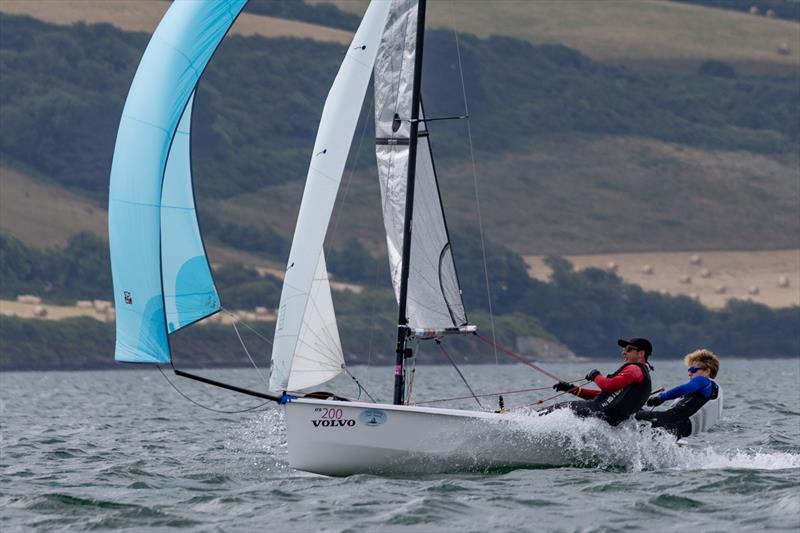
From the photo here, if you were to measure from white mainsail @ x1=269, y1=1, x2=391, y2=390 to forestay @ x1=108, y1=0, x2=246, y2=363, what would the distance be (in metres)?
1.26

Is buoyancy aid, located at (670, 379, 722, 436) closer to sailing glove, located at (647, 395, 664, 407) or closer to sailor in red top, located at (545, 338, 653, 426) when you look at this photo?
sailing glove, located at (647, 395, 664, 407)

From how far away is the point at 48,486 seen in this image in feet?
64.6

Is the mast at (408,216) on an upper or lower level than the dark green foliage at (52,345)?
upper

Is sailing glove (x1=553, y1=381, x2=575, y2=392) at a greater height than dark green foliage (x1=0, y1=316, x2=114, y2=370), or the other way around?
sailing glove (x1=553, y1=381, x2=575, y2=392)

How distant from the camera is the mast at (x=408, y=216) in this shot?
20469mm

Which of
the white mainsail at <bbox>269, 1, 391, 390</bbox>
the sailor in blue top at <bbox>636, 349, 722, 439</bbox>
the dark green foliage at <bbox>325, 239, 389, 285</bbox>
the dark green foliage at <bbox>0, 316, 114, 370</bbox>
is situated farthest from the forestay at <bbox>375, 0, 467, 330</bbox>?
the dark green foliage at <bbox>325, 239, 389, 285</bbox>

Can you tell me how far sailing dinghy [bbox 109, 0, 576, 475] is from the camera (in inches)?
770

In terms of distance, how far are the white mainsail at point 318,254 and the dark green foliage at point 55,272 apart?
405 ft

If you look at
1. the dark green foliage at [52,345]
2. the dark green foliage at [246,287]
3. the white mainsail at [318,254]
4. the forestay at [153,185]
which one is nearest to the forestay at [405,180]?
the white mainsail at [318,254]

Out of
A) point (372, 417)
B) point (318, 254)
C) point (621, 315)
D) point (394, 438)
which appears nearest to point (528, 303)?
point (621, 315)

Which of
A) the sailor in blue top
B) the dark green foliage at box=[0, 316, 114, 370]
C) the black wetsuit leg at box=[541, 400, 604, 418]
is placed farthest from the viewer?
the dark green foliage at box=[0, 316, 114, 370]

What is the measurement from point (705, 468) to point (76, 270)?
430ft

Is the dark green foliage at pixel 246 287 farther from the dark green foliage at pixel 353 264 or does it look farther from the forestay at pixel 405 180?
the forestay at pixel 405 180

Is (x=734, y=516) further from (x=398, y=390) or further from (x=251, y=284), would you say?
(x=251, y=284)
